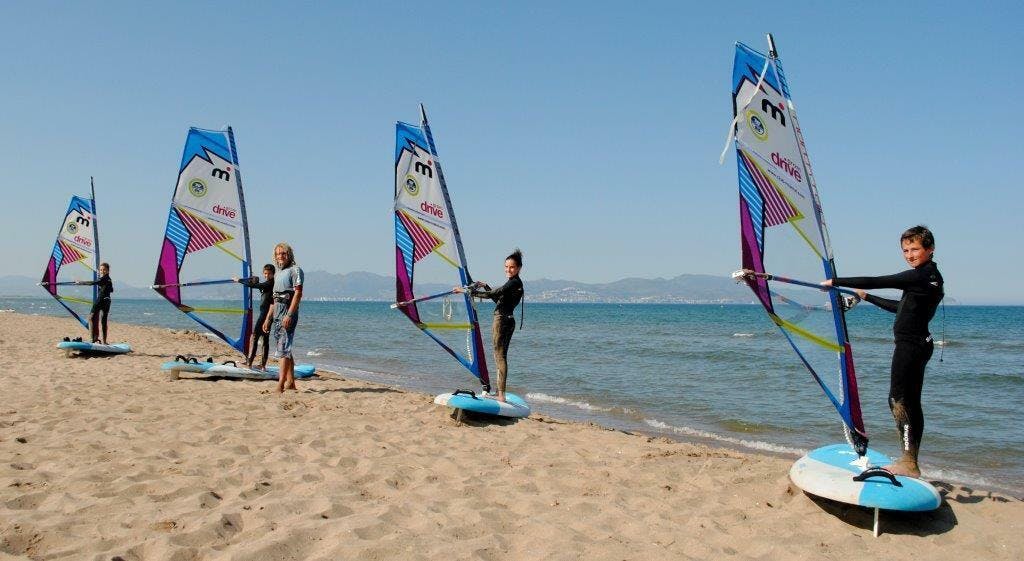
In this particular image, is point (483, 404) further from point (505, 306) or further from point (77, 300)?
point (77, 300)

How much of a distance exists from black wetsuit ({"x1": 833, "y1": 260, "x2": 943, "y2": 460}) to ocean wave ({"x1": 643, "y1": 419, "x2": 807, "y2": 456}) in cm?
389

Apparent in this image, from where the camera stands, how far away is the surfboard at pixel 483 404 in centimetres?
707

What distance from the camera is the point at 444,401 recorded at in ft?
23.4

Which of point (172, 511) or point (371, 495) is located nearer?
point (172, 511)

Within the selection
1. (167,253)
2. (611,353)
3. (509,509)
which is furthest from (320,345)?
(509,509)

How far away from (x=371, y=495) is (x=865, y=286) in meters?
3.37

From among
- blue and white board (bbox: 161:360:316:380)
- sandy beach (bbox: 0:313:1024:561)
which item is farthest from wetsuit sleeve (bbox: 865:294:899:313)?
blue and white board (bbox: 161:360:316:380)

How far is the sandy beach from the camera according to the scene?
3.58 m

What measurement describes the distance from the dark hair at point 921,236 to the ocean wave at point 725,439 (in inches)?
167

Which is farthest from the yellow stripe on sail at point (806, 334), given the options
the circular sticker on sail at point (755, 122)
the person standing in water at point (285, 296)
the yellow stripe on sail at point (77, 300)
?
the yellow stripe on sail at point (77, 300)

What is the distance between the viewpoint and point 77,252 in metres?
13.8

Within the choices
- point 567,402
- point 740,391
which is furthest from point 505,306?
point 740,391

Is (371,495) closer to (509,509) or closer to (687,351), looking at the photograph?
(509,509)

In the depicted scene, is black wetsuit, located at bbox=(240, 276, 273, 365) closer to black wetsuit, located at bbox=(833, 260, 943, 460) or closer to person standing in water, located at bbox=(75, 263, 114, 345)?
person standing in water, located at bbox=(75, 263, 114, 345)
